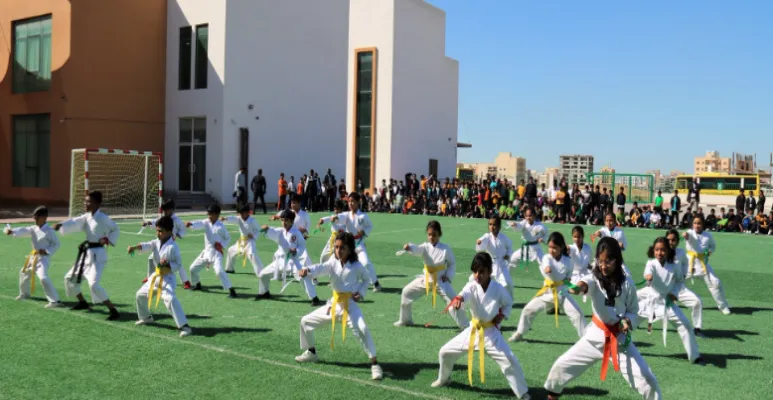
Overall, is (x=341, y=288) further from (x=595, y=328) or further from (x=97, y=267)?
(x=97, y=267)

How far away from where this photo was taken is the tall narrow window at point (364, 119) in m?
39.6

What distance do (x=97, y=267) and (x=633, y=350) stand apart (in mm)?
7075

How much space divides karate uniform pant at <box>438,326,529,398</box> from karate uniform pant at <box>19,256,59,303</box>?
6.18 m

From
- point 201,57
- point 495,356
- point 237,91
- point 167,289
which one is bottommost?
point 495,356

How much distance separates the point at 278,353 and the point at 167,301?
1720 mm

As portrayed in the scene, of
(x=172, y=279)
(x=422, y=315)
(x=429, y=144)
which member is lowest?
(x=422, y=315)

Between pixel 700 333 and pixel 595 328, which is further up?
pixel 595 328

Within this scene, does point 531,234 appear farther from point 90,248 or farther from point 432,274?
point 90,248

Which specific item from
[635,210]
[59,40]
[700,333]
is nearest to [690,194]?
[635,210]

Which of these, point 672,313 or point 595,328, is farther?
point 672,313

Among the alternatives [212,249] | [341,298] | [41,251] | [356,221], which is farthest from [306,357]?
[356,221]

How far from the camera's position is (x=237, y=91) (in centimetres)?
3225

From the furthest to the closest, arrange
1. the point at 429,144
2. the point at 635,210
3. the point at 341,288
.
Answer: the point at 429,144 → the point at 635,210 → the point at 341,288

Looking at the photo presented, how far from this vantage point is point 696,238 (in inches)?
429
